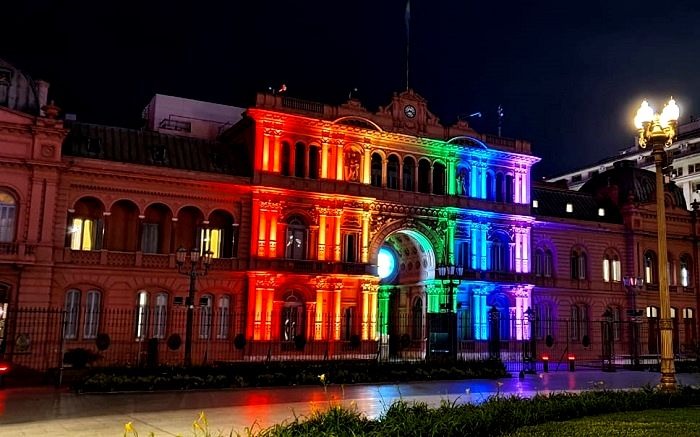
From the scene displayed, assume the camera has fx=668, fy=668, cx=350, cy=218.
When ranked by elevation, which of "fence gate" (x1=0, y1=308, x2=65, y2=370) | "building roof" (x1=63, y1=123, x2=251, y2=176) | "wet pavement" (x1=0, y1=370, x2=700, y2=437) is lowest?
"wet pavement" (x1=0, y1=370, x2=700, y2=437)

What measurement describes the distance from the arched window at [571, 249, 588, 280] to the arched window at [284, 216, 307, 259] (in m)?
24.0

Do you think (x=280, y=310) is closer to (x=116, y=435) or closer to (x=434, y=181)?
(x=434, y=181)

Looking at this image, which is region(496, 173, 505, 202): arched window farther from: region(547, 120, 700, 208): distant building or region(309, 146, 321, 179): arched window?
region(547, 120, 700, 208): distant building

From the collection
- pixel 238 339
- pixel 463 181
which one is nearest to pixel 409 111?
pixel 463 181

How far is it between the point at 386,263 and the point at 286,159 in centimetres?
1327

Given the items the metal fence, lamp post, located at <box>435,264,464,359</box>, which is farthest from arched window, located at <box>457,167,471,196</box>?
lamp post, located at <box>435,264,464,359</box>

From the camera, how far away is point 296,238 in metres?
42.2

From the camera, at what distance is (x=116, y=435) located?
14.5 meters

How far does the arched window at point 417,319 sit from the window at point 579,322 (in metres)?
12.9

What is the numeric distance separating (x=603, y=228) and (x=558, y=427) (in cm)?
4451

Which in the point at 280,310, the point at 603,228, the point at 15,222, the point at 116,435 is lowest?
the point at 116,435

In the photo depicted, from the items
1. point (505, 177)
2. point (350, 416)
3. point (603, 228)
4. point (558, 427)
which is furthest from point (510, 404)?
point (603, 228)

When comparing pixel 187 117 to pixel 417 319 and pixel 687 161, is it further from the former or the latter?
pixel 687 161

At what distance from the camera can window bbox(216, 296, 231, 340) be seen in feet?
128
